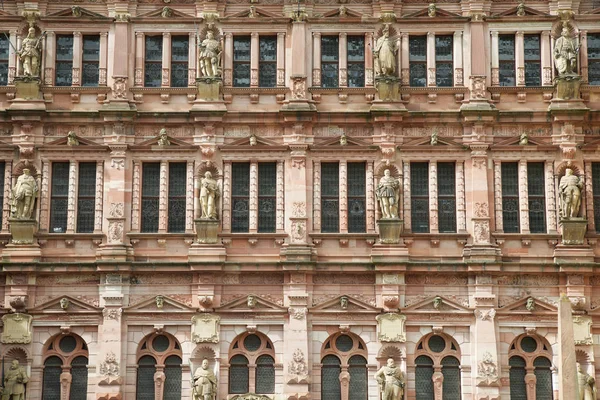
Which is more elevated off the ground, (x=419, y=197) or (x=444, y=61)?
(x=444, y=61)

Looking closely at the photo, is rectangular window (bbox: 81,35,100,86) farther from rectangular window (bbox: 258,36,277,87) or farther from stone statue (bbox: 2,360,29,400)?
stone statue (bbox: 2,360,29,400)

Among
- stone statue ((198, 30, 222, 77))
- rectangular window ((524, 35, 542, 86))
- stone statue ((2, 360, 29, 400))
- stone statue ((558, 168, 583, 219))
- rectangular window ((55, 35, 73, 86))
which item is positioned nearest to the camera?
stone statue ((2, 360, 29, 400))

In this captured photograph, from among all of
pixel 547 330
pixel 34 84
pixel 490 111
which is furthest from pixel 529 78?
pixel 34 84

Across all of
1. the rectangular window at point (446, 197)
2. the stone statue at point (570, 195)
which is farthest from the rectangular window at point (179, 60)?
the stone statue at point (570, 195)

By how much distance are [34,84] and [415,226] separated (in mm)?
12377

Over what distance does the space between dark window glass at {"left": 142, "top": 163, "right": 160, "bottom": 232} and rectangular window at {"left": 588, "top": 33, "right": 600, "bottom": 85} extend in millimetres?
13686

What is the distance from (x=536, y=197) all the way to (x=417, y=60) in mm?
5600

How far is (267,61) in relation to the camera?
32.6 m

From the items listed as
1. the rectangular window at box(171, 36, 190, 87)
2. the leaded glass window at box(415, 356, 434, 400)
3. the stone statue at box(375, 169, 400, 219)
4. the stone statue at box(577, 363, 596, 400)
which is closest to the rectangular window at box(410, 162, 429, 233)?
the stone statue at box(375, 169, 400, 219)

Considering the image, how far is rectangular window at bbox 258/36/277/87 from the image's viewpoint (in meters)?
32.5

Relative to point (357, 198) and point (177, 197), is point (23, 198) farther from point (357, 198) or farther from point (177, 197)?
point (357, 198)

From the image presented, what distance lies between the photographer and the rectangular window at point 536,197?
Result: 1243 inches

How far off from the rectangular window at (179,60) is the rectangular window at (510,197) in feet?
33.6

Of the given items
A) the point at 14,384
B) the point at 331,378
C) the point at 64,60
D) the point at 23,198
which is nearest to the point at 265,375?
the point at 331,378
